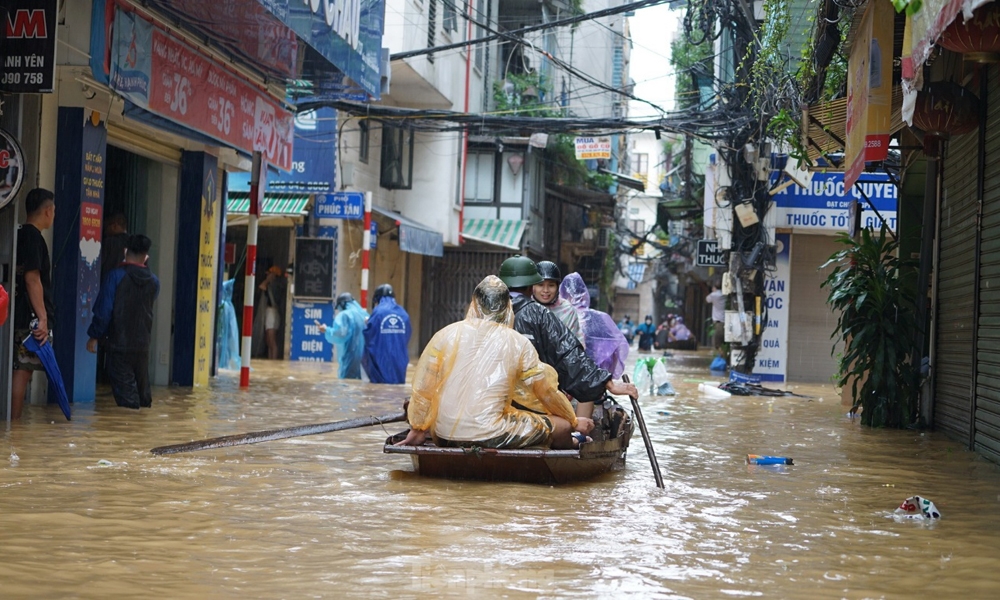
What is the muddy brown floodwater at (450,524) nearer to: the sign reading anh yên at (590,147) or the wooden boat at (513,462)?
the wooden boat at (513,462)

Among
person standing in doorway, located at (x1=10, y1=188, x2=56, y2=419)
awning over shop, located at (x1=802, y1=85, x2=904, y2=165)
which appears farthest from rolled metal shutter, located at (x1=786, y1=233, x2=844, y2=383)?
person standing in doorway, located at (x1=10, y1=188, x2=56, y2=419)

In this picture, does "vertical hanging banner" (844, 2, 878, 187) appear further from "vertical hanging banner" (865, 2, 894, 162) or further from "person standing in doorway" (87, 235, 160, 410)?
"person standing in doorway" (87, 235, 160, 410)

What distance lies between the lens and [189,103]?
11.9 m

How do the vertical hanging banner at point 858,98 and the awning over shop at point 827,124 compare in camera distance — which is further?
the awning over shop at point 827,124

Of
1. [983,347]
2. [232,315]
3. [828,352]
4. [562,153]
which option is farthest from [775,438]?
[562,153]

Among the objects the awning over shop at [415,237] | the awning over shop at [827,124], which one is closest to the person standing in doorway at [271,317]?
the awning over shop at [415,237]

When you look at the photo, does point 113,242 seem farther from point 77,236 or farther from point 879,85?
point 879,85

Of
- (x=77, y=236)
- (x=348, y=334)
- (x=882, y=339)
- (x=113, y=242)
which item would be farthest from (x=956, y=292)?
(x=348, y=334)

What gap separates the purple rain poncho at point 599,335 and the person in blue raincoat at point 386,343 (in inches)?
261

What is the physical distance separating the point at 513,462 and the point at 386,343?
10660 millimetres

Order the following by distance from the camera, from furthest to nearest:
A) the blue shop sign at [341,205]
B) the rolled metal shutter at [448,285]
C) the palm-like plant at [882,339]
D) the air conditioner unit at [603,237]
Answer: the air conditioner unit at [603,237] → the rolled metal shutter at [448,285] → the blue shop sign at [341,205] → the palm-like plant at [882,339]

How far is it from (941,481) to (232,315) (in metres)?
12.8

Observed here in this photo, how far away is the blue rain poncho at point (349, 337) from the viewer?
1816 cm

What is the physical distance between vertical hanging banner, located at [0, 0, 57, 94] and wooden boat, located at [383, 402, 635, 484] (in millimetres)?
3994
